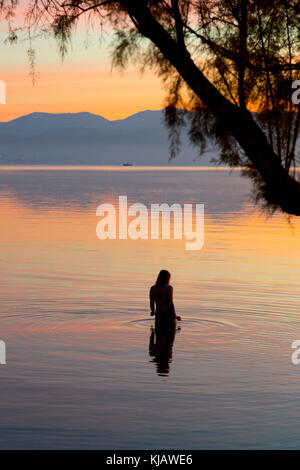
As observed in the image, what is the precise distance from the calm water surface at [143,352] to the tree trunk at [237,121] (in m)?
1.87

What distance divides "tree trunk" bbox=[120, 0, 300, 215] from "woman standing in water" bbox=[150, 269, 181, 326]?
1027 cm

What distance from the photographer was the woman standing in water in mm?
17906

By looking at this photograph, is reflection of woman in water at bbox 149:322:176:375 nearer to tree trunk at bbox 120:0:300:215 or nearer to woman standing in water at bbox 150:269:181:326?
woman standing in water at bbox 150:269:181:326

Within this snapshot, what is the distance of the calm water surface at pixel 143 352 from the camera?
11422 mm

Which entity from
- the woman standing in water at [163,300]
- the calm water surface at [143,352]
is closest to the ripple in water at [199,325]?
the calm water surface at [143,352]

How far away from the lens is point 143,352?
16.8 m

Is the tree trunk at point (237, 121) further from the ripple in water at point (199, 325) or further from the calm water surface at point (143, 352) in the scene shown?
the ripple in water at point (199, 325)

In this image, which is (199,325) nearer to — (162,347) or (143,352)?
(162,347)

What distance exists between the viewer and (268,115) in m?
7.59

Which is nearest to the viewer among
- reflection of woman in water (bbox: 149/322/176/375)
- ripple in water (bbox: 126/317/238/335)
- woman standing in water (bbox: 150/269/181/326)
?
reflection of woman in water (bbox: 149/322/176/375)

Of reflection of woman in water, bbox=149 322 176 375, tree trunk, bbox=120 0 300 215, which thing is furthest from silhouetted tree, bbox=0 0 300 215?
reflection of woman in water, bbox=149 322 176 375

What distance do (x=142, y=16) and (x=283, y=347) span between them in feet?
36.0
